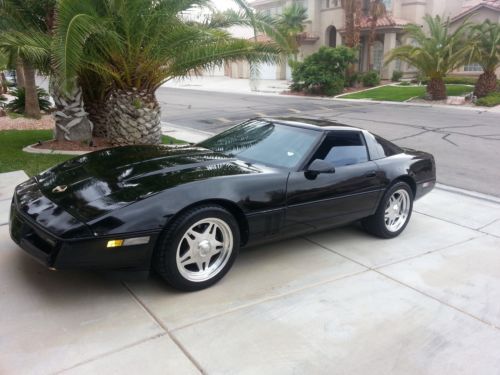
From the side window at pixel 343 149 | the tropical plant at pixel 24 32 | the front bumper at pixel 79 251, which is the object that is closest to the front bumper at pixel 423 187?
the side window at pixel 343 149

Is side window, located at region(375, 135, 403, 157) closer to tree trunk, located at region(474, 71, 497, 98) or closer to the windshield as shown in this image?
the windshield

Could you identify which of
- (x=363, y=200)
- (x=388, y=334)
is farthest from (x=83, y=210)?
(x=363, y=200)

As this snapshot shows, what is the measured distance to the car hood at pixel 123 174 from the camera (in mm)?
3455

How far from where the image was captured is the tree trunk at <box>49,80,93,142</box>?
28.4ft

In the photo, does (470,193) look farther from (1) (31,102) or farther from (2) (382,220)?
(1) (31,102)

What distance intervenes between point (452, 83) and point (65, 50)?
88.3 ft

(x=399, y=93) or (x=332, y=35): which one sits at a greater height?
(x=332, y=35)

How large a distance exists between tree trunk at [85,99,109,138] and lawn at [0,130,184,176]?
1.06m

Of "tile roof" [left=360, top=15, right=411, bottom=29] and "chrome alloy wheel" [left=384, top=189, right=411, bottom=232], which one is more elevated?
"tile roof" [left=360, top=15, right=411, bottom=29]

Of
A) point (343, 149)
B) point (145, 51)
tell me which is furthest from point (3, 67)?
point (343, 149)

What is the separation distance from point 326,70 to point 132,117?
67.3 feet

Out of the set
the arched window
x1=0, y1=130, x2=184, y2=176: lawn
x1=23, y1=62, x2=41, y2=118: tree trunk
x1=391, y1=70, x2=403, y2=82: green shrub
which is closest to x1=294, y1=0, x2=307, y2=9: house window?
the arched window

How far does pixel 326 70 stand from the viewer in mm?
26797

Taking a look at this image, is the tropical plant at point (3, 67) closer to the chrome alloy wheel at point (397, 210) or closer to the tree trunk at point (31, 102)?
the tree trunk at point (31, 102)
